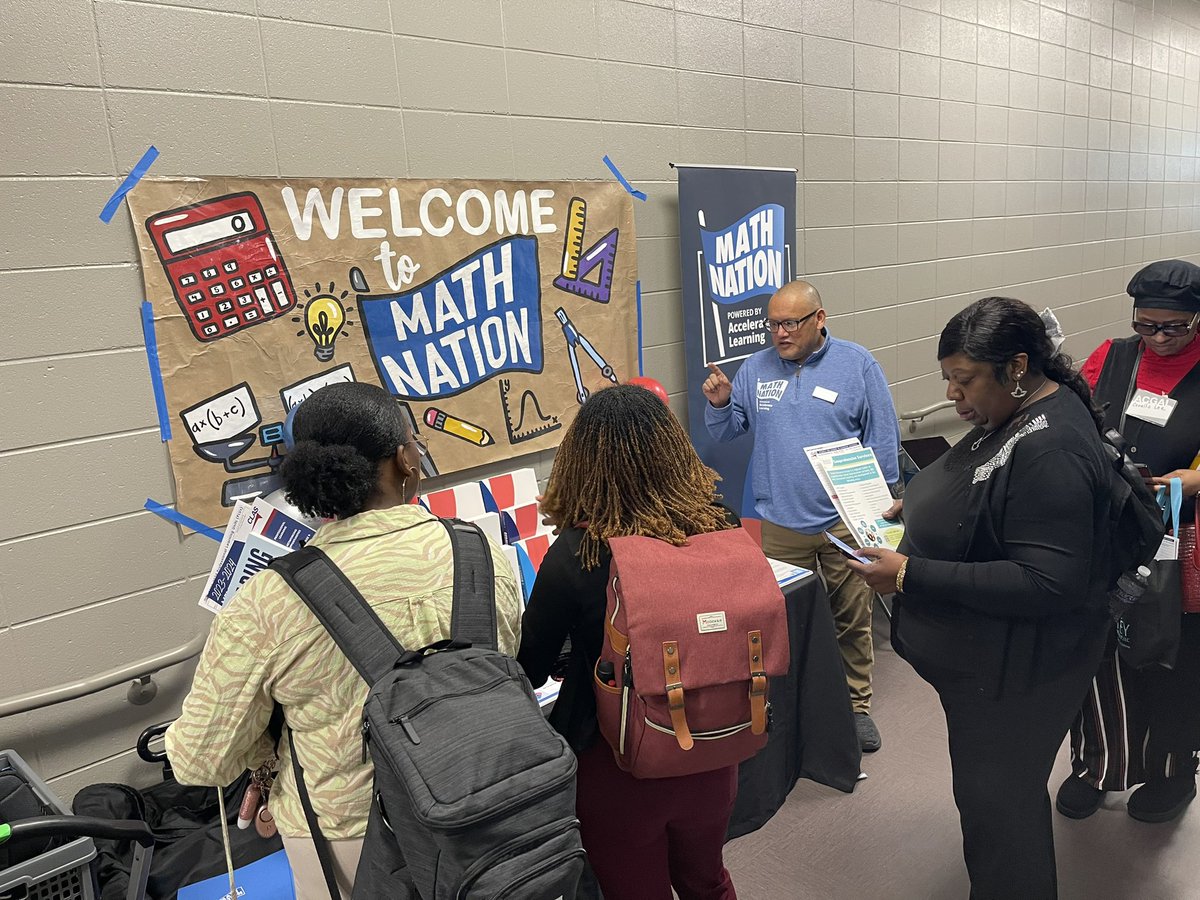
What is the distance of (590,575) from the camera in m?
1.38

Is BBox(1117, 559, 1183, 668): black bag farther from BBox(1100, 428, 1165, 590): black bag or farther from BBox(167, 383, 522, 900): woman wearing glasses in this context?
BBox(167, 383, 522, 900): woman wearing glasses

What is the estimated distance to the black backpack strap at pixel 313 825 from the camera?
123 cm

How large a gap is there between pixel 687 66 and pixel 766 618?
2.50 metres

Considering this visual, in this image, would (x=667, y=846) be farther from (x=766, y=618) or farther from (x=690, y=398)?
(x=690, y=398)

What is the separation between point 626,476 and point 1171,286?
5.53 feet

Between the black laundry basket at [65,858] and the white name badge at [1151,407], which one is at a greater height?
the white name badge at [1151,407]

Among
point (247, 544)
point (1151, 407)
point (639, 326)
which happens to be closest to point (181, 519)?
point (247, 544)

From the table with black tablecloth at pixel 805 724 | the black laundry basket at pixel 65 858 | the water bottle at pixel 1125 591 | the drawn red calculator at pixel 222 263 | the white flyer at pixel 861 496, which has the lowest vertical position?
the table with black tablecloth at pixel 805 724

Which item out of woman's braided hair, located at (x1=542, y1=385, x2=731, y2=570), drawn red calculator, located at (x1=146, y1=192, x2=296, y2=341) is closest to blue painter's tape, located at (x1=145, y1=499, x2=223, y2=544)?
drawn red calculator, located at (x1=146, y1=192, x2=296, y2=341)

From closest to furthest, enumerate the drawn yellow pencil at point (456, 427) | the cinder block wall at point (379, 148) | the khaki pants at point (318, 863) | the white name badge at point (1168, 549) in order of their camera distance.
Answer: the khaki pants at point (318, 863)
the cinder block wall at point (379, 148)
the white name badge at point (1168, 549)
the drawn yellow pencil at point (456, 427)

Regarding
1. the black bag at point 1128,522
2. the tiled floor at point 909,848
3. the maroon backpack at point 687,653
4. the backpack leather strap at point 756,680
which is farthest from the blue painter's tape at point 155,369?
the black bag at point 1128,522

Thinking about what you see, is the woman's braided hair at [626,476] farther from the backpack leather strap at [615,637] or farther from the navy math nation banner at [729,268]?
the navy math nation banner at [729,268]

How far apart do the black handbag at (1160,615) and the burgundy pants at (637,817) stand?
122cm

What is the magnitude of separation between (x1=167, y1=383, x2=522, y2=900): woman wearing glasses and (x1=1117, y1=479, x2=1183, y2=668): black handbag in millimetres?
1660
